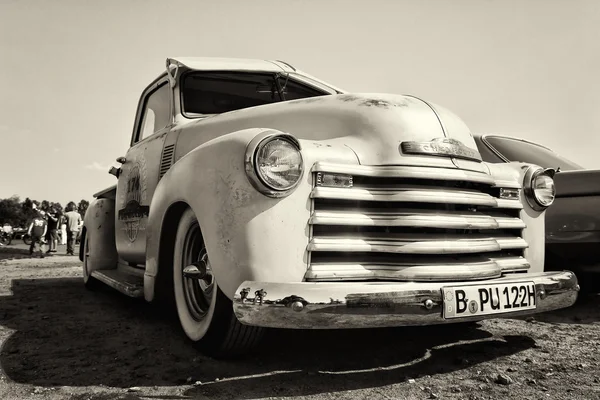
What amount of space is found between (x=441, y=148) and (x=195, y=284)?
1512 millimetres

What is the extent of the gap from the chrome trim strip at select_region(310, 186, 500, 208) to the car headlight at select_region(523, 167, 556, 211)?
0.62 m

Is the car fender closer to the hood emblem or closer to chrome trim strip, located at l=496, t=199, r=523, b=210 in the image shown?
the hood emblem

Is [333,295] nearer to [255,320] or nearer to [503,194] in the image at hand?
[255,320]

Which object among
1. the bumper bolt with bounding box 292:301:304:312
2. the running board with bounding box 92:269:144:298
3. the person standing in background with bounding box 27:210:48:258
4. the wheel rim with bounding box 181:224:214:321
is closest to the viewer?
the bumper bolt with bounding box 292:301:304:312

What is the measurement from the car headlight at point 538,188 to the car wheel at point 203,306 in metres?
1.82

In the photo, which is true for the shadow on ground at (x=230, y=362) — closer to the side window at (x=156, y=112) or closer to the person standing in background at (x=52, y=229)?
the side window at (x=156, y=112)

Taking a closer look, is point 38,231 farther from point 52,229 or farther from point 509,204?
point 509,204

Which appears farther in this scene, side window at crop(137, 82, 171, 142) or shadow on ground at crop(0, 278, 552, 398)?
side window at crop(137, 82, 171, 142)

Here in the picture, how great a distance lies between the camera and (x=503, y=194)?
2.91m

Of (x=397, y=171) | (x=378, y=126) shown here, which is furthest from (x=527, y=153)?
(x=397, y=171)

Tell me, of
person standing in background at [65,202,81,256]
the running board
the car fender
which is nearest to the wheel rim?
the running board

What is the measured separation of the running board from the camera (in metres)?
3.35

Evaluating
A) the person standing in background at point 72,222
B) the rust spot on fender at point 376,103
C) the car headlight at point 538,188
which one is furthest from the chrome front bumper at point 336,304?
the person standing in background at point 72,222

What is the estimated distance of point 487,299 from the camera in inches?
89.4
